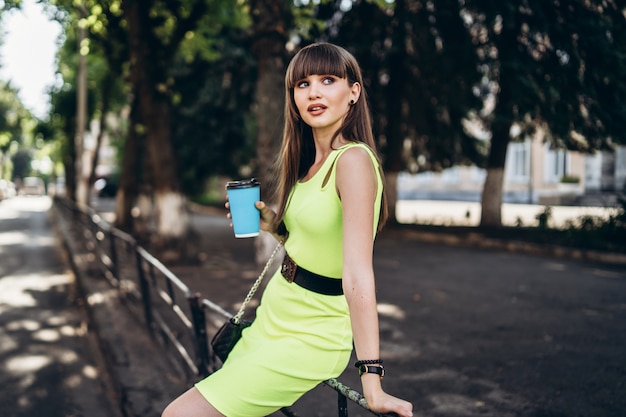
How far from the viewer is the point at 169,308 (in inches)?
221

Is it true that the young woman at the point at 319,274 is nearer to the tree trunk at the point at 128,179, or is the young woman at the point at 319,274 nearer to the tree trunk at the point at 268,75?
the tree trunk at the point at 268,75

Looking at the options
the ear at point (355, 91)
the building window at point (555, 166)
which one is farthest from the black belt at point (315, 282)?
the building window at point (555, 166)

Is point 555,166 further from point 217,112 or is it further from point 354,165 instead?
point 354,165

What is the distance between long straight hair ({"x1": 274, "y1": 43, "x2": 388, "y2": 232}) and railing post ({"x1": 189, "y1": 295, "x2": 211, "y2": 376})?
2145 millimetres

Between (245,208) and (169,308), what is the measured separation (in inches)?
147

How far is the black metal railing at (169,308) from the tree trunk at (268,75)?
4.98 feet

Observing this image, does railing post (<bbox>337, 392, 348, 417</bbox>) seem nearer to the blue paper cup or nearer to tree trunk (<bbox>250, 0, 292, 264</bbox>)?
the blue paper cup

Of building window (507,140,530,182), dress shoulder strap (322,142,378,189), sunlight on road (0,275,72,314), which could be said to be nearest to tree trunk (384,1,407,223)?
sunlight on road (0,275,72,314)

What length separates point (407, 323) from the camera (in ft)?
23.9

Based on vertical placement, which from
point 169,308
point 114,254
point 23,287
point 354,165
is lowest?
point 23,287

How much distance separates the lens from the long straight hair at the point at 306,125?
2.01 meters

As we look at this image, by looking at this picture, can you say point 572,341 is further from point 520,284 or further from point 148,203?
point 148,203

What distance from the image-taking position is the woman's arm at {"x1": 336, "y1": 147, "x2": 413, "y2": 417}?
67.7 inches

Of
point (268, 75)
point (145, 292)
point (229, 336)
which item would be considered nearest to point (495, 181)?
point (268, 75)
